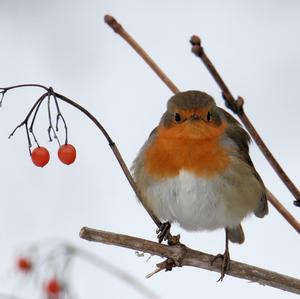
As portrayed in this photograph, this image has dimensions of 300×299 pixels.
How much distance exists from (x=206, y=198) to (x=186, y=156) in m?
0.16

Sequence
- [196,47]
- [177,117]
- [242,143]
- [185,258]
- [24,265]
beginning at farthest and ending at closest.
→ [242,143] < [177,117] < [24,265] < [185,258] < [196,47]

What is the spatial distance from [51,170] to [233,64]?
58.3 inches

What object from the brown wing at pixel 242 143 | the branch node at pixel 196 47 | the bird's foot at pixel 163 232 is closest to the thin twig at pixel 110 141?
the branch node at pixel 196 47

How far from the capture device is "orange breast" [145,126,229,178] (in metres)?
2.82

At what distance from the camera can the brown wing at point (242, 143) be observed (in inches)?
119

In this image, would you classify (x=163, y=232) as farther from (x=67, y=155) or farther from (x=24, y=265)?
(x=67, y=155)

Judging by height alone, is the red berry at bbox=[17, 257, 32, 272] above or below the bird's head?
below

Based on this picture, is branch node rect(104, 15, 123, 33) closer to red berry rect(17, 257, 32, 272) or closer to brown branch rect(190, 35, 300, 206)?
brown branch rect(190, 35, 300, 206)

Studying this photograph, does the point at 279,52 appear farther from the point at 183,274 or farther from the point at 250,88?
the point at 183,274

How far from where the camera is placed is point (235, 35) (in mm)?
5559

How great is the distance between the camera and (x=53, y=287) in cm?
266

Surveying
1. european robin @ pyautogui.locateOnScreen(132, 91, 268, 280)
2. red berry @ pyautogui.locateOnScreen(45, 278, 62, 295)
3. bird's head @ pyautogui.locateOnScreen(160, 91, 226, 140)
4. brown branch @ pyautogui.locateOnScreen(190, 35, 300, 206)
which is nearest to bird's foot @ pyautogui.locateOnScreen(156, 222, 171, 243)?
european robin @ pyautogui.locateOnScreen(132, 91, 268, 280)

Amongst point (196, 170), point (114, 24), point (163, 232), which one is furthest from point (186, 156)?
point (114, 24)

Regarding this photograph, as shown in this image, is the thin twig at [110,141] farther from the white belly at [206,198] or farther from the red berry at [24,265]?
the red berry at [24,265]
